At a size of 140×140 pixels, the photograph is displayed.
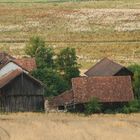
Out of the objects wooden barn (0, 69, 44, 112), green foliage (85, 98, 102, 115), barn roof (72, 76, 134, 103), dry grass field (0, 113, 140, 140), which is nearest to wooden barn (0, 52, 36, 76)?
wooden barn (0, 69, 44, 112)

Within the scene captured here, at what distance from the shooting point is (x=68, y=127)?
52500 mm

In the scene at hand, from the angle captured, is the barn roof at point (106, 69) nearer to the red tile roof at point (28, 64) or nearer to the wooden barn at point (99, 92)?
the wooden barn at point (99, 92)

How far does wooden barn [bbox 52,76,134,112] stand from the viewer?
60.9m

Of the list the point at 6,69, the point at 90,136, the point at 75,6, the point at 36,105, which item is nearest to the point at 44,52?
the point at 6,69

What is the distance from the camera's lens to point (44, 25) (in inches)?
5148

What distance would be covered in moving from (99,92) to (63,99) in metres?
3.48

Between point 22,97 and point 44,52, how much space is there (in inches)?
601

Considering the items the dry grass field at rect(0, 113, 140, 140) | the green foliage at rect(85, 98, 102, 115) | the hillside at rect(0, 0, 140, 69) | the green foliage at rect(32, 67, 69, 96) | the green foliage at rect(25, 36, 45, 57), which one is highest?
the hillside at rect(0, 0, 140, 69)

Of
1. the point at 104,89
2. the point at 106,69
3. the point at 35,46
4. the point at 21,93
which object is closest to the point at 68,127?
the point at 104,89

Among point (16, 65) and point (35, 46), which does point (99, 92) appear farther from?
point (35, 46)

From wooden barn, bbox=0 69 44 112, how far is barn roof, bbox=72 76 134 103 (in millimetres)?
Result: 3687

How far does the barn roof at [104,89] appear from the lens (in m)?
60.9

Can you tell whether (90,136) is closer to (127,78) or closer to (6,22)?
(127,78)

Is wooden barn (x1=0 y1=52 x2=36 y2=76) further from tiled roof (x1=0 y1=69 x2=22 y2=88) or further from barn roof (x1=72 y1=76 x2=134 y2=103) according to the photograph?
barn roof (x1=72 y1=76 x2=134 y2=103)
